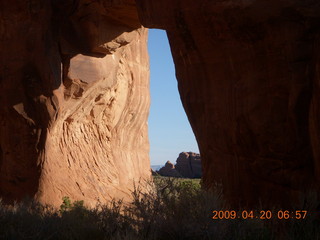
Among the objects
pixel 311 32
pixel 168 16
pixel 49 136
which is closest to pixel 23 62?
pixel 49 136

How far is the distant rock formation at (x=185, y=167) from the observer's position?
40969mm

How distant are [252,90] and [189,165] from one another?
122 feet

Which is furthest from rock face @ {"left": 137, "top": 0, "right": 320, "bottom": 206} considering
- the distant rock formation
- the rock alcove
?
the distant rock formation

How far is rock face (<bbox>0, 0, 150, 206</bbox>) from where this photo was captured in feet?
30.2

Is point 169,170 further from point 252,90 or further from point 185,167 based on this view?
point 252,90

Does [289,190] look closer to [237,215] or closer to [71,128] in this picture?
[237,215]

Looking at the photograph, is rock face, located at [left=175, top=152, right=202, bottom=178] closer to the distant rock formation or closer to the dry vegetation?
the distant rock formation

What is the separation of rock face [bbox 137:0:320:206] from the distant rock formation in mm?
34512

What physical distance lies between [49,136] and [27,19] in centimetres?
264

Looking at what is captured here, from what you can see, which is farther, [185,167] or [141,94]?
[185,167]

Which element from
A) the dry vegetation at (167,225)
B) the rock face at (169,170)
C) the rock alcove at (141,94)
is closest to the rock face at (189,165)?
the rock face at (169,170)

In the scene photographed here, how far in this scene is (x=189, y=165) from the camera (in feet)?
138
